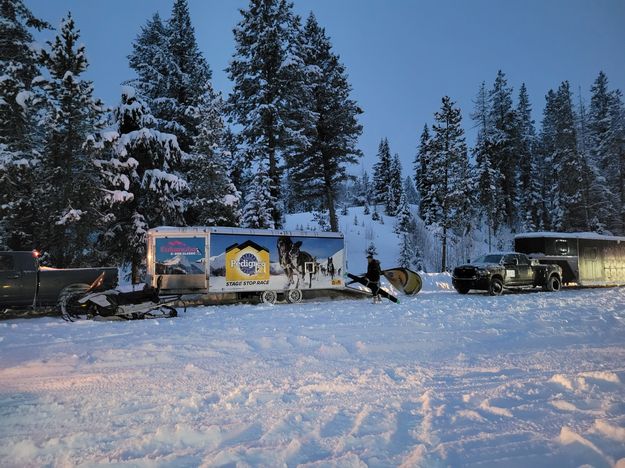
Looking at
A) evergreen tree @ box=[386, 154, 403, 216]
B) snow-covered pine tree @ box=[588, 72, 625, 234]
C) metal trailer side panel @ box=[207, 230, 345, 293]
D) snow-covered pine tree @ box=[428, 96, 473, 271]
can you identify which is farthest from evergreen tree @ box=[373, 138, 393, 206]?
metal trailer side panel @ box=[207, 230, 345, 293]

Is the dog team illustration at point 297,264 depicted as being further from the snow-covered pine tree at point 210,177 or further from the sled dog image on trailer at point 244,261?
the snow-covered pine tree at point 210,177

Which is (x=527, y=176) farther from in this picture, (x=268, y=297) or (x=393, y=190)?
(x=268, y=297)

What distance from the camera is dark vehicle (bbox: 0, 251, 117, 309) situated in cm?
1255

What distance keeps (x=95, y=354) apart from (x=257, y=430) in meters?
4.75

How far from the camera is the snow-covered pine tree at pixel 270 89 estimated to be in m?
25.9

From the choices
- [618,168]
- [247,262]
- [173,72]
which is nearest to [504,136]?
[618,168]

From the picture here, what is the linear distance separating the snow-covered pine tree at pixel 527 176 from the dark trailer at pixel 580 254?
1129 inches

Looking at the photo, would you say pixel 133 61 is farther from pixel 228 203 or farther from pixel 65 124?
pixel 228 203

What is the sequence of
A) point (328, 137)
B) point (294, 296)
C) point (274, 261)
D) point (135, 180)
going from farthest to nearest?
Result: point (328, 137) < point (135, 180) < point (294, 296) < point (274, 261)

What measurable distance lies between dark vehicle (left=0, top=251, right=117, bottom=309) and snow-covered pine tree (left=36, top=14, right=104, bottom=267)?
7.03 meters

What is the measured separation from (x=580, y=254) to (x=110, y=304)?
25665 mm

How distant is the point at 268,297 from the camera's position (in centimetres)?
1720

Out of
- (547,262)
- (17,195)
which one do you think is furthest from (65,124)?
(547,262)

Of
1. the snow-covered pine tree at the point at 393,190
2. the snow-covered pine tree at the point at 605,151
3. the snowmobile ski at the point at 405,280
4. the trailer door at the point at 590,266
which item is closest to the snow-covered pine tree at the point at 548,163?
the snow-covered pine tree at the point at 605,151
